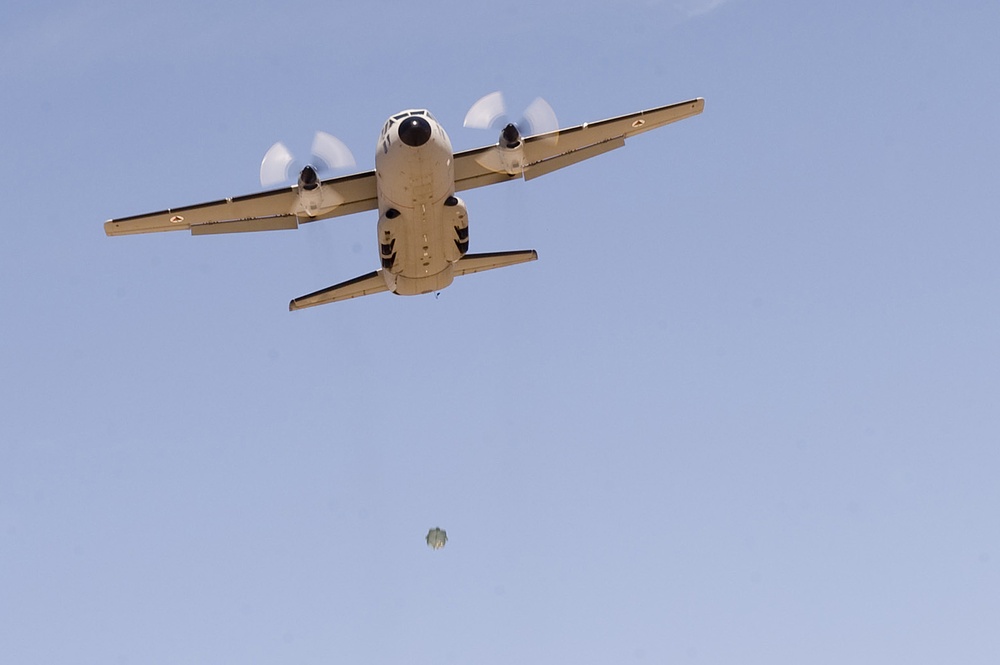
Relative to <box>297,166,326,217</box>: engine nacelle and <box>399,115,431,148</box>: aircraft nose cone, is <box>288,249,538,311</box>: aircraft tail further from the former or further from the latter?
<box>399,115,431,148</box>: aircraft nose cone

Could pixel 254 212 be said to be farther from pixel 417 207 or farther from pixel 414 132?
pixel 414 132

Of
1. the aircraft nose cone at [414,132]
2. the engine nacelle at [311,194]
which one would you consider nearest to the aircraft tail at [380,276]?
the engine nacelle at [311,194]

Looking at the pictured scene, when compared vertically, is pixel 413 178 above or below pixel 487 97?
below

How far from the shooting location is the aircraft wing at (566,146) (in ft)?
150

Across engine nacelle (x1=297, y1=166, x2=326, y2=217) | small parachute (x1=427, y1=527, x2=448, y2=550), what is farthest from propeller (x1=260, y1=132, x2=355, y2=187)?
small parachute (x1=427, y1=527, x2=448, y2=550)

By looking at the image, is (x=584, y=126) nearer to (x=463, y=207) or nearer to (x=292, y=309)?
(x=463, y=207)

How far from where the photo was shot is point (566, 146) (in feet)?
152

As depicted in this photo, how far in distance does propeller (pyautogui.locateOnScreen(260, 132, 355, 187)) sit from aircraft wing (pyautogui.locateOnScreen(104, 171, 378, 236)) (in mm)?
490

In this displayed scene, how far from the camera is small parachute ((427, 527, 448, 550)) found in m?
43.6

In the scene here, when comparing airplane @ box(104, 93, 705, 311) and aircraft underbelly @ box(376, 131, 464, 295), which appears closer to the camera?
aircraft underbelly @ box(376, 131, 464, 295)

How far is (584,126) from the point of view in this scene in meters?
45.9

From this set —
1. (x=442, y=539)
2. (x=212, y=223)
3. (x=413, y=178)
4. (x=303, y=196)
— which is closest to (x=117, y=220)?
(x=212, y=223)

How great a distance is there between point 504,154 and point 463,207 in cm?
262

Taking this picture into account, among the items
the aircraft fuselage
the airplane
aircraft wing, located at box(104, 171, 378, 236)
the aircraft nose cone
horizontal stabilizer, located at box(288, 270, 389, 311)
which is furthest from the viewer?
aircraft wing, located at box(104, 171, 378, 236)
